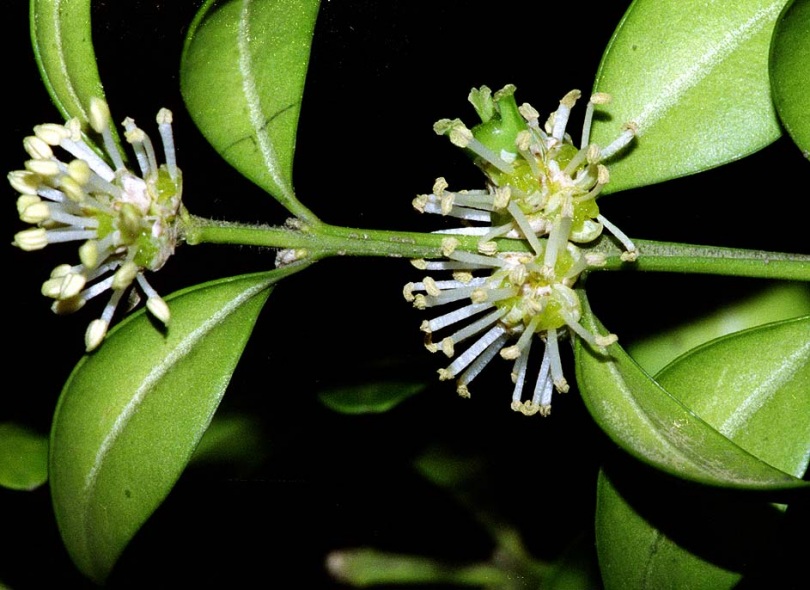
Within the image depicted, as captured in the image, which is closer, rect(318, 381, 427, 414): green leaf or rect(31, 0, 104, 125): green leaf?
rect(31, 0, 104, 125): green leaf

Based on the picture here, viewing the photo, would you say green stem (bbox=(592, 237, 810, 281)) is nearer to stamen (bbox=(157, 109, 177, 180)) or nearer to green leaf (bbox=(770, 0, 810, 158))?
green leaf (bbox=(770, 0, 810, 158))

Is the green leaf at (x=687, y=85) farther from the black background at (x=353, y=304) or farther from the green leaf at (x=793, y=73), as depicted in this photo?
the black background at (x=353, y=304)

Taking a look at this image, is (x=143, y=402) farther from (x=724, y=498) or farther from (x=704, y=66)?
(x=704, y=66)

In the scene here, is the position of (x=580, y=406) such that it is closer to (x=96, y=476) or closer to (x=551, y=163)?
(x=551, y=163)

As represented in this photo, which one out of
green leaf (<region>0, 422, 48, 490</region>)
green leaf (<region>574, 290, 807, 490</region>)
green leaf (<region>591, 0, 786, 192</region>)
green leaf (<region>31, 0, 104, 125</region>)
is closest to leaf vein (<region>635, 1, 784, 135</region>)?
green leaf (<region>591, 0, 786, 192</region>)

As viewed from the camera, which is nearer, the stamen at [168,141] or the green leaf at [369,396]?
the stamen at [168,141]

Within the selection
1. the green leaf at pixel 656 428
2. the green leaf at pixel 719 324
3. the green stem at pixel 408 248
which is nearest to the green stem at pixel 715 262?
the green stem at pixel 408 248

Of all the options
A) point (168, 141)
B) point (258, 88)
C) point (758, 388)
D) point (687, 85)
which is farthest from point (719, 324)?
point (168, 141)
